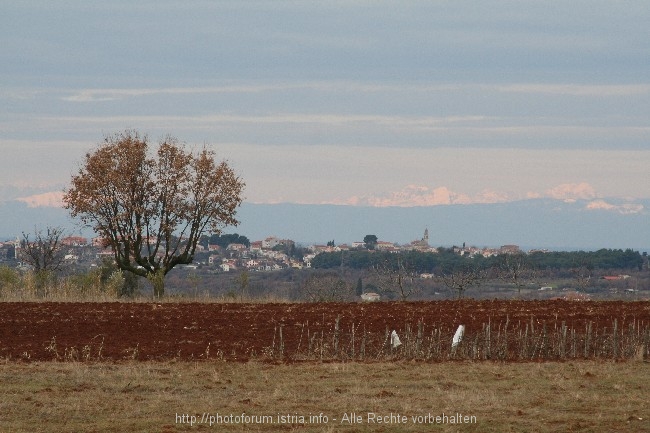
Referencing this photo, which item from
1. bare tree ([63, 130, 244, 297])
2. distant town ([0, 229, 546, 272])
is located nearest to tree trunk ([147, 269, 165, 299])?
bare tree ([63, 130, 244, 297])

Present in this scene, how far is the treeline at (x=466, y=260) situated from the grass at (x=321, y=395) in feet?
264

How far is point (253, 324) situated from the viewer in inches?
1367

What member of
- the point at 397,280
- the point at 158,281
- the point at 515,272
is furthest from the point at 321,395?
the point at 515,272

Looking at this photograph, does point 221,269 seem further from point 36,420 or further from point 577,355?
point 36,420

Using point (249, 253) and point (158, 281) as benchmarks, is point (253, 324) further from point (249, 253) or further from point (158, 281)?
point (249, 253)

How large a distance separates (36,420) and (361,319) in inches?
734

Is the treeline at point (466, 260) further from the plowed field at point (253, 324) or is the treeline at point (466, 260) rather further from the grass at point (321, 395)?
the grass at point (321, 395)

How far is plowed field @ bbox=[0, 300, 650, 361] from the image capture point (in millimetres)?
28484

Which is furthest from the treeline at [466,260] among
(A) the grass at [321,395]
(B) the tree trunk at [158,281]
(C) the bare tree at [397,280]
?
(A) the grass at [321,395]

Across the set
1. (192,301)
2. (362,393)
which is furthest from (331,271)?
(362,393)

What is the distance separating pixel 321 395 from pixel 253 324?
1360 cm

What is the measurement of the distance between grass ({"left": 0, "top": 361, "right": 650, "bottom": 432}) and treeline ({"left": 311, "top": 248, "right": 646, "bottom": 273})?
80552mm

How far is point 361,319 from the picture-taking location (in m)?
35.7

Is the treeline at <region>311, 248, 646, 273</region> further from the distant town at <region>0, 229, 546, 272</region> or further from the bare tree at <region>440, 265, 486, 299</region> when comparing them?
the bare tree at <region>440, 265, 486, 299</region>
